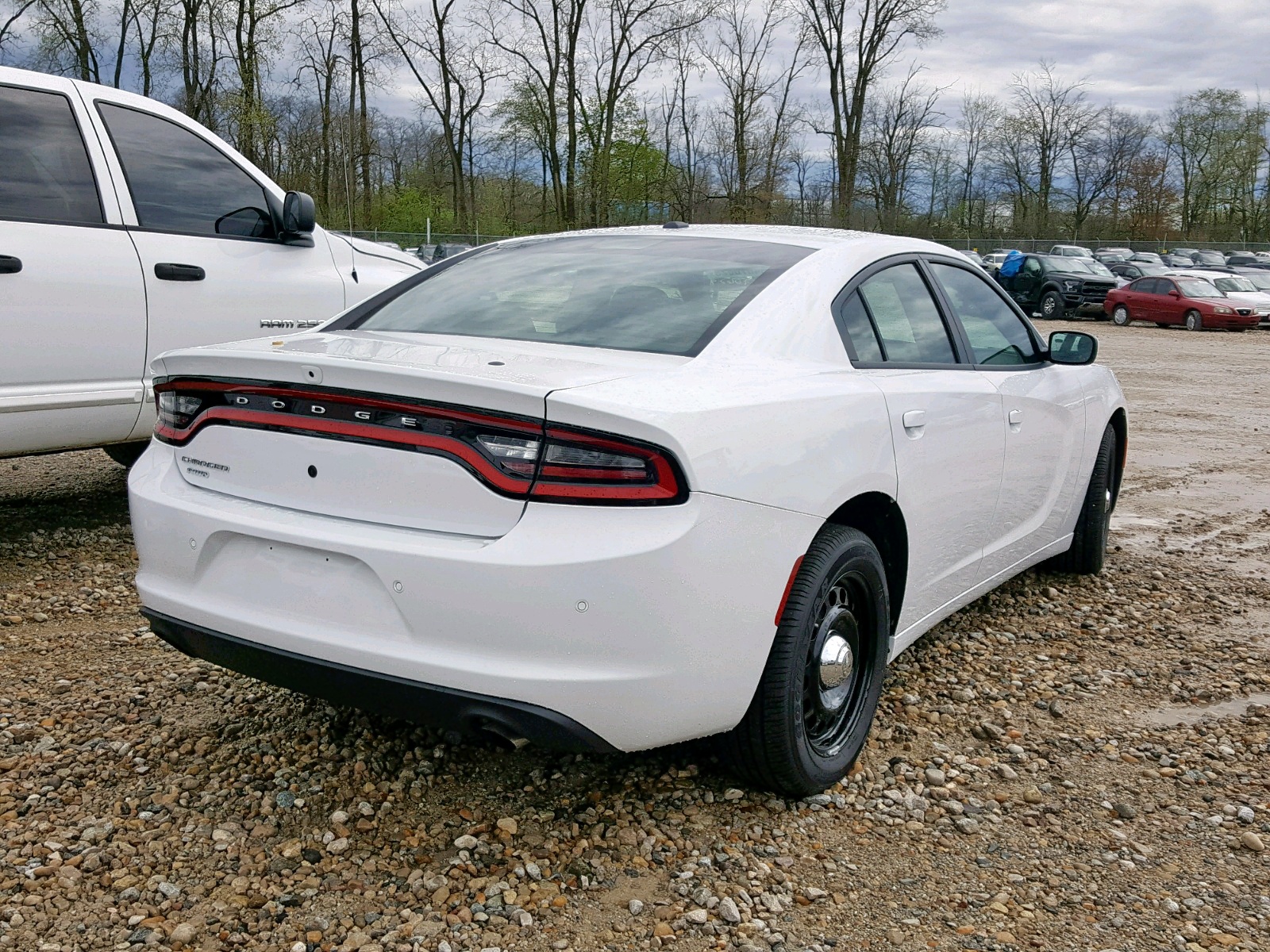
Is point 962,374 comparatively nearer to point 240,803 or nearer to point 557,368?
point 557,368

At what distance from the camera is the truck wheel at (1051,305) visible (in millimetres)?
28047

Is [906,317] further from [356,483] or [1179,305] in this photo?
[1179,305]

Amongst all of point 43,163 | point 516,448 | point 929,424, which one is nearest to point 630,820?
point 516,448

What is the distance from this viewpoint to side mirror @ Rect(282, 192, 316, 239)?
17.5ft

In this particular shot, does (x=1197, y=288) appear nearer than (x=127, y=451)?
No

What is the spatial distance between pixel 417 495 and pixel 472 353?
49 cm

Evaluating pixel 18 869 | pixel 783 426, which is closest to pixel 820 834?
pixel 783 426

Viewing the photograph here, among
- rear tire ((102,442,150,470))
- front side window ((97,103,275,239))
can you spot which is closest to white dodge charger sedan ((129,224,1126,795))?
front side window ((97,103,275,239))

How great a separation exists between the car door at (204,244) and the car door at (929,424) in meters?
3.13

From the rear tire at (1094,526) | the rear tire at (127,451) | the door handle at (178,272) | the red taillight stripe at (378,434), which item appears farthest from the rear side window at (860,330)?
the rear tire at (127,451)

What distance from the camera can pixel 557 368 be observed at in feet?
8.26

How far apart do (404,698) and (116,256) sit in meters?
3.24

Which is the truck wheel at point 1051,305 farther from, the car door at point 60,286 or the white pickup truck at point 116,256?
the car door at point 60,286

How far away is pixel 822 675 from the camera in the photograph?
284 centimetres
